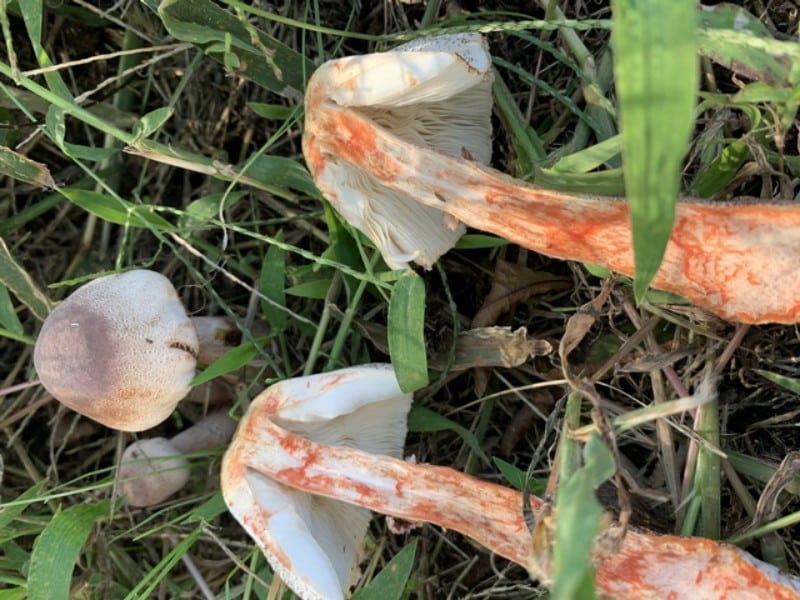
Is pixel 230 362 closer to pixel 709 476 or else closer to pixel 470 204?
pixel 470 204

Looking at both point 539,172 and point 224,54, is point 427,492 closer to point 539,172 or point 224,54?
point 539,172

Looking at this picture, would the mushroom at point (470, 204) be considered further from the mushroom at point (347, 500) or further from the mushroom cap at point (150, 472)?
the mushroom cap at point (150, 472)

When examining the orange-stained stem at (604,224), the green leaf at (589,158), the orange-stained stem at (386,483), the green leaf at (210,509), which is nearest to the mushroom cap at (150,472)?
the green leaf at (210,509)

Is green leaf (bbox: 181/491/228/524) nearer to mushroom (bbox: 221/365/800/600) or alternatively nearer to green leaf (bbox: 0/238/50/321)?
mushroom (bbox: 221/365/800/600)

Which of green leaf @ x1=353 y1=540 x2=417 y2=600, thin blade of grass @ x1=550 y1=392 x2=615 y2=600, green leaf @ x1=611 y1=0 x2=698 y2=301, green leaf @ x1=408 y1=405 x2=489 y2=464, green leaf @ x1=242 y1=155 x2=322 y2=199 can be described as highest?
green leaf @ x1=611 y1=0 x2=698 y2=301

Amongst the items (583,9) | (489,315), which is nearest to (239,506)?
(489,315)

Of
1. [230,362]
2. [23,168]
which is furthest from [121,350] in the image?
[23,168]

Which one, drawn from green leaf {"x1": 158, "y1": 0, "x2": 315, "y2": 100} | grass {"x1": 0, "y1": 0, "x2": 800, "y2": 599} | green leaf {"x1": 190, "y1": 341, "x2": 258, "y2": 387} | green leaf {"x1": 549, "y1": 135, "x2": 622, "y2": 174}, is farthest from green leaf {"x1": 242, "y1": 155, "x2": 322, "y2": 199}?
green leaf {"x1": 549, "y1": 135, "x2": 622, "y2": 174}
